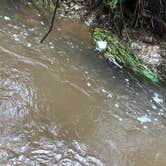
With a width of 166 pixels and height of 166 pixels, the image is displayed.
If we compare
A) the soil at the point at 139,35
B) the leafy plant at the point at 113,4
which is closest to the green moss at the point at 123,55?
the soil at the point at 139,35

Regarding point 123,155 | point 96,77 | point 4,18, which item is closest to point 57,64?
point 96,77

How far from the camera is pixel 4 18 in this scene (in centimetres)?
388

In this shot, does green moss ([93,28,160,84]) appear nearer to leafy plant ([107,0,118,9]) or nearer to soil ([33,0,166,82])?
soil ([33,0,166,82])

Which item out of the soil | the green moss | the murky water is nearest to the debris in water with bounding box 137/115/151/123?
the murky water

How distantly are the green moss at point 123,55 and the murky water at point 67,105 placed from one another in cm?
14

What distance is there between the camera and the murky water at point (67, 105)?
263cm

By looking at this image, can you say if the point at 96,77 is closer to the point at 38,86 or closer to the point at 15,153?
the point at 38,86

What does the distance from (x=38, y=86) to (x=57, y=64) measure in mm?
432

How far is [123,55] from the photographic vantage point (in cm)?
394

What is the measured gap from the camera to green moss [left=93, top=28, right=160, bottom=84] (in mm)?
3814

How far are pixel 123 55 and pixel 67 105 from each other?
112cm

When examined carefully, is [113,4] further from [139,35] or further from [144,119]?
[144,119]

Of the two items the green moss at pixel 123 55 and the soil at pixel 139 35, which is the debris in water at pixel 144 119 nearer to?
the green moss at pixel 123 55

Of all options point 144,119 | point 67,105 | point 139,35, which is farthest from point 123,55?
point 67,105
